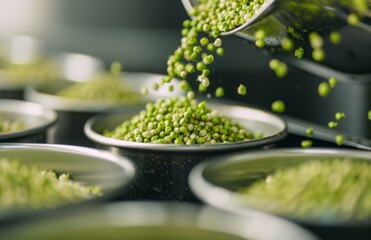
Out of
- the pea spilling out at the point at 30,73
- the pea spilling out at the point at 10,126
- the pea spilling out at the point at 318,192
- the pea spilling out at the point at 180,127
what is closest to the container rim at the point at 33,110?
the pea spilling out at the point at 10,126

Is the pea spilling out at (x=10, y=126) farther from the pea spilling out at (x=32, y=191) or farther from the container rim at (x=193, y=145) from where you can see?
the pea spilling out at (x=32, y=191)

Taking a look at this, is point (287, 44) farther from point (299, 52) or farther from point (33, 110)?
point (33, 110)

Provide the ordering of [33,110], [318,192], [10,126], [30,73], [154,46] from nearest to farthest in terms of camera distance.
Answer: [318,192], [10,126], [33,110], [30,73], [154,46]

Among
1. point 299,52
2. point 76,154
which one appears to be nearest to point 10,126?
point 76,154

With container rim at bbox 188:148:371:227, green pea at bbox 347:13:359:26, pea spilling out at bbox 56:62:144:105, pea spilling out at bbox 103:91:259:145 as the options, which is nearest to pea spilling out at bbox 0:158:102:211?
container rim at bbox 188:148:371:227

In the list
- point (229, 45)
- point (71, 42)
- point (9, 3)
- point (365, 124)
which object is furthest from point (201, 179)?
point (9, 3)

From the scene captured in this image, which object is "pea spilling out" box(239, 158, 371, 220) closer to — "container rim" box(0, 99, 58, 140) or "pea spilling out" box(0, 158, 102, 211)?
"pea spilling out" box(0, 158, 102, 211)

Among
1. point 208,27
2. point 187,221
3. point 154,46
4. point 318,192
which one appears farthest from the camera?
point 154,46
